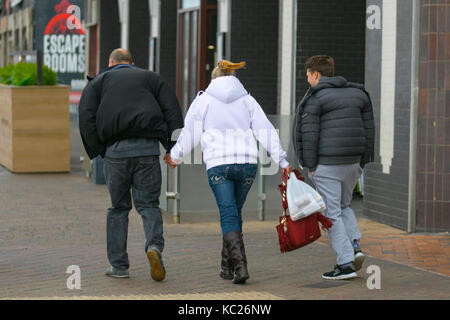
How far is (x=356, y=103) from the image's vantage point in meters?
7.81

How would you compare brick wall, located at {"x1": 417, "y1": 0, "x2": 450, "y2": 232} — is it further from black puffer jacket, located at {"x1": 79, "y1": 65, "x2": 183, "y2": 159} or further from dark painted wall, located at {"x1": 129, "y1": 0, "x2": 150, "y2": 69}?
dark painted wall, located at {"x1": 129, "y1": 0, "x2": 150, "y2": 69}

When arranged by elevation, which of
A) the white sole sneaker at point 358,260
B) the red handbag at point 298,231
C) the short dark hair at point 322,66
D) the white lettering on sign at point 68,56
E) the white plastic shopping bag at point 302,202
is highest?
the white lettering on sign at point 68,56

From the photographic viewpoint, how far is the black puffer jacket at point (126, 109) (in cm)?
781

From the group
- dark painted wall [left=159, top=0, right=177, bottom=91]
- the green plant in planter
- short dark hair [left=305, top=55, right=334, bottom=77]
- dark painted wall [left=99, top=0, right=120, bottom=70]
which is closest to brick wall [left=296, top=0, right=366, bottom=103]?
the green plant in planter

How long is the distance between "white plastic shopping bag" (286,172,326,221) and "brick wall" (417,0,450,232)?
3.26 meters

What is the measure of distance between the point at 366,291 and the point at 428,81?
3.75 metres

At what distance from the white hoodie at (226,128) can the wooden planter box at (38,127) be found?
8.92 meters

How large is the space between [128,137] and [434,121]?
3.94 meters

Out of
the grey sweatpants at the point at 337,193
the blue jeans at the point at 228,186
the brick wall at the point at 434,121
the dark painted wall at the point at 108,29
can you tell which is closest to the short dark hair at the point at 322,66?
the grey sweatpants at the point at 337,193

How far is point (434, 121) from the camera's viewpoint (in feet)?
34.8

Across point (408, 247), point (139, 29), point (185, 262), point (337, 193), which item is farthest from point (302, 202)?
point (139, 29)

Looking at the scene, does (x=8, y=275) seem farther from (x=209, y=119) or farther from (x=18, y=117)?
(x=18, y=117)

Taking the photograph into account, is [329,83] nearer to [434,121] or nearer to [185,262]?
[185,262]

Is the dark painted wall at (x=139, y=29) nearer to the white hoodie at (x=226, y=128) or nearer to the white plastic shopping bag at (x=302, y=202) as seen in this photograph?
the white hoodie at (x=226, y=128)
